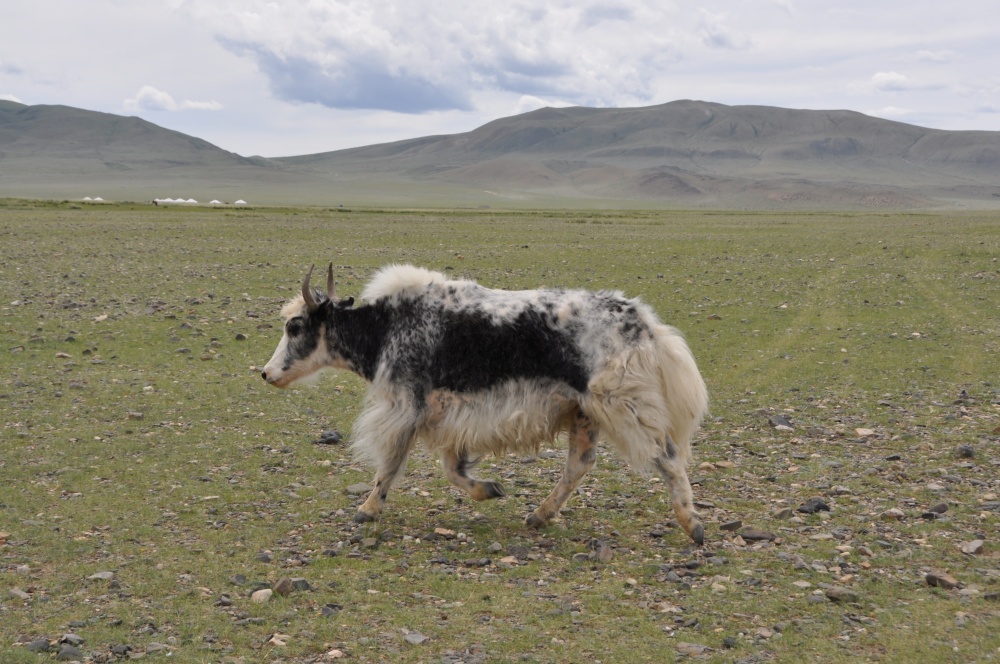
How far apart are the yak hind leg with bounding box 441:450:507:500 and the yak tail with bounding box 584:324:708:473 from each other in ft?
3.57

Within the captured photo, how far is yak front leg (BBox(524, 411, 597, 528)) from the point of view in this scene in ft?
26.0

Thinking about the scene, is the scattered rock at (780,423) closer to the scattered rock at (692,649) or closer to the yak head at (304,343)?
the yak head at (304,343)

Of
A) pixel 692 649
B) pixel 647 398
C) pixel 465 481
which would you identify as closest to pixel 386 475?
pixel 465 481

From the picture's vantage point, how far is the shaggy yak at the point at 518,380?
297 inches

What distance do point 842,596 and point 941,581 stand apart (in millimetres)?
682

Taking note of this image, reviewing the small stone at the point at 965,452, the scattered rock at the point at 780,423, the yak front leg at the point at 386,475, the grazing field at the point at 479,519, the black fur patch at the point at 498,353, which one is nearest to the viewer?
the grazing field at the point at 479,519

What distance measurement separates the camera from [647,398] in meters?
7.51

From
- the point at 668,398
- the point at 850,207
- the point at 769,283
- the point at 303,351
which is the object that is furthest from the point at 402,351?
the point at 850,207

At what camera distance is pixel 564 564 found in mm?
7023

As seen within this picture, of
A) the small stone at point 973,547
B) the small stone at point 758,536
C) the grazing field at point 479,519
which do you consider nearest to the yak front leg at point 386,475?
the grazing field at point 479,519

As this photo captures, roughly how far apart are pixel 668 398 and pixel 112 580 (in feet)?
13.3

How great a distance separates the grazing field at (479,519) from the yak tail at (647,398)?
70 centimetres

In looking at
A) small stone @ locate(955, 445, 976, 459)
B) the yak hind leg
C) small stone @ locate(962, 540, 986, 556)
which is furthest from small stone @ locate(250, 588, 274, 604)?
small stone @ locate(955, 445, 976, 459)

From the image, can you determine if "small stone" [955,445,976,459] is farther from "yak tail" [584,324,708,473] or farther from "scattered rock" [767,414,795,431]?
"yak tail" [584,324,708,473]
